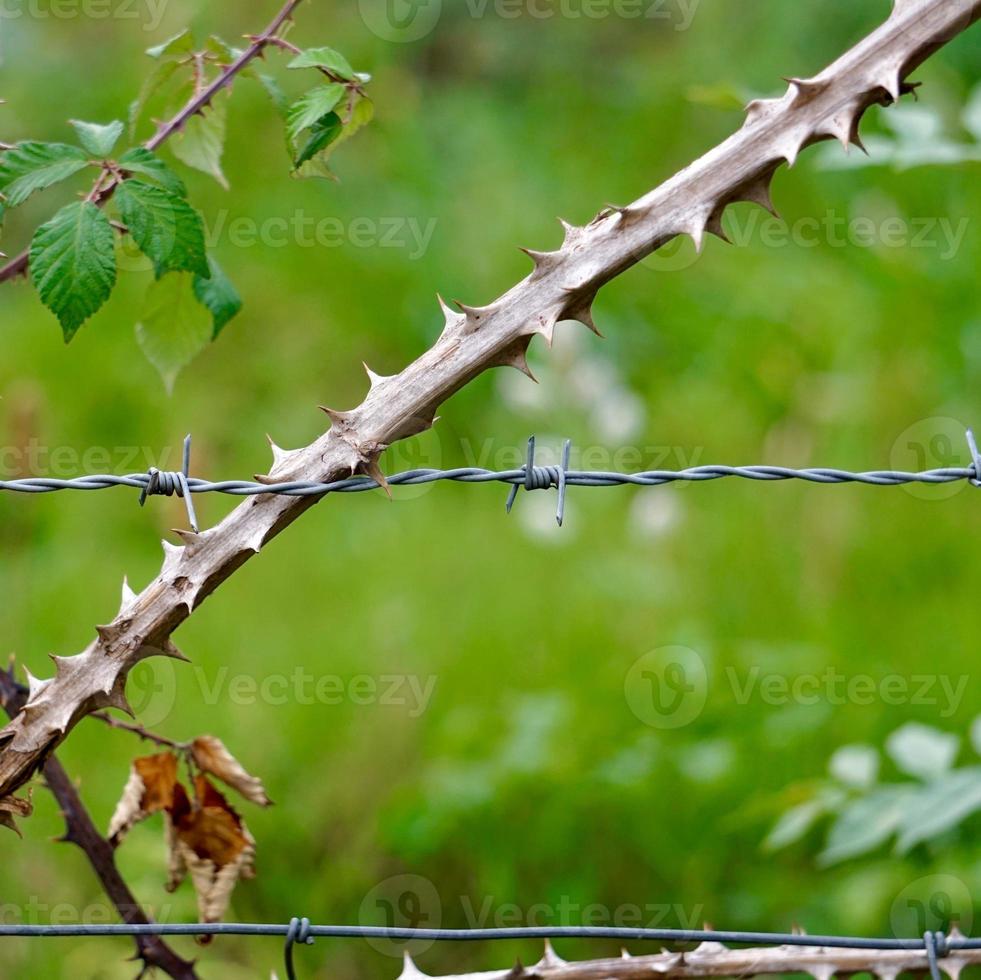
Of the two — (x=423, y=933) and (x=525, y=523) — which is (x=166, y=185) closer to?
(x=423, y=933)

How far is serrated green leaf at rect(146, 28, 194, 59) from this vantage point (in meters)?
1.38

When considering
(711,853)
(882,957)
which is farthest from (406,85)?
(882,957)

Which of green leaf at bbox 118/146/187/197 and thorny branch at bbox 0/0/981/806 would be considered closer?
thorny branch at bbox 0/0/981/806

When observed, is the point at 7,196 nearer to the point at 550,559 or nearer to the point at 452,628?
the point at 452,628

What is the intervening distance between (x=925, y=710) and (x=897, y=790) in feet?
2.96

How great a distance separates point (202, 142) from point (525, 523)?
92.6 inches

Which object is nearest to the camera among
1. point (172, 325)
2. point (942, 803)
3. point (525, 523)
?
point (172, 325)

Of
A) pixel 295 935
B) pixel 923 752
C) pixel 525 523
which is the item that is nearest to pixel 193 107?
pixel 295 935

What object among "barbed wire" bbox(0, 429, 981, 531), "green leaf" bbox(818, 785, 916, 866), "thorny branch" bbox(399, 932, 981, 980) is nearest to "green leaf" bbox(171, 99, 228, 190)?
"barbed wire" bbox(0, 429, 981, 531)

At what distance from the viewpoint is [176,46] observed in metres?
1.41

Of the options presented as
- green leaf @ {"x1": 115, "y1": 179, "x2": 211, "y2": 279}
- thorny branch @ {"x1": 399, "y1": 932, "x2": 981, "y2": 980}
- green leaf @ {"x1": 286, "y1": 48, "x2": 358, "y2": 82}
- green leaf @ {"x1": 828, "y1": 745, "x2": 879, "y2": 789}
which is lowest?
thorny branch @ {"x1": 399, "y1": 932, "x2": 981, "y2": 980}

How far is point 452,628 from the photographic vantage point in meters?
3.18

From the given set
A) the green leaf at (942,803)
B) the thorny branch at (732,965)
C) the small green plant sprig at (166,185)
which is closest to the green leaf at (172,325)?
the small green plant sprig at (166,185)

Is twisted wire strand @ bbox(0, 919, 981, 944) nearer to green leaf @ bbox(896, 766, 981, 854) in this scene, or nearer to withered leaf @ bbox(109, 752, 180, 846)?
withered leaf @ bbox(109, 752, 180, 846)
